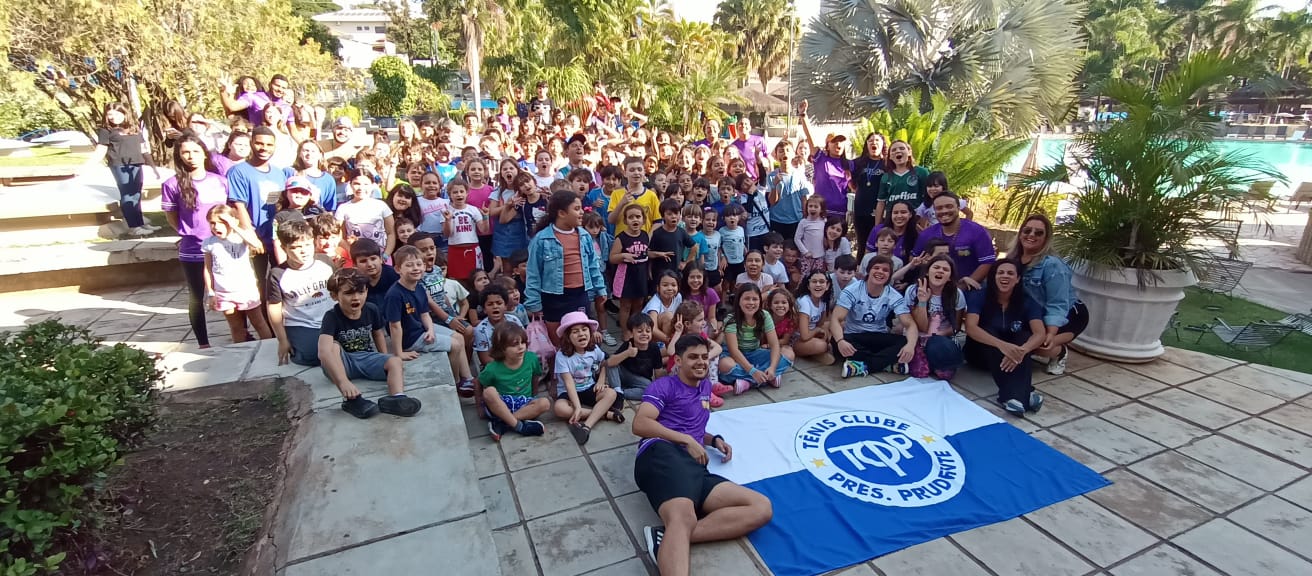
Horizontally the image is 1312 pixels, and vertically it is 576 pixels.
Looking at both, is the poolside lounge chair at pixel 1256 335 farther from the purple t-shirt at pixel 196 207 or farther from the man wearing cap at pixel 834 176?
the purple t-shirt at pixel 196 207

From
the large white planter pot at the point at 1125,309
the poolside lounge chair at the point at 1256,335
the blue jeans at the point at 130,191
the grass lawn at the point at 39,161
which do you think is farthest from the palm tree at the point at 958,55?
the grass lawn at the point at 39,161

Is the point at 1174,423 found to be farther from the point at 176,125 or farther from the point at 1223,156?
the point at 176,125

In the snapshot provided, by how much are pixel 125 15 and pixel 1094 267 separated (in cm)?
1149

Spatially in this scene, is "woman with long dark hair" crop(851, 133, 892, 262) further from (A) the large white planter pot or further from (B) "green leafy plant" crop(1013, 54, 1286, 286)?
(A) the large white planter pot

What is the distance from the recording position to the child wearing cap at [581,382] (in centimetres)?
407

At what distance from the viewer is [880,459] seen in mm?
3740

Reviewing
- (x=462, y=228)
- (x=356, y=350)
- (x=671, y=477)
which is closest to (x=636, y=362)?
(x=671, y=477)

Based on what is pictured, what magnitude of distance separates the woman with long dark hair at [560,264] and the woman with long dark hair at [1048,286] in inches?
128

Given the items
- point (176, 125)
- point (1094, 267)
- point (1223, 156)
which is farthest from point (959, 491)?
point (176, 125)

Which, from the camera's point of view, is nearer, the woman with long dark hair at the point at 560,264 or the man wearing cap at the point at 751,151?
the woman with long dark hair at the point at 560,264

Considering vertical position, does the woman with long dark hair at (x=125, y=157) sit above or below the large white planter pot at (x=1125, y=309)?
above

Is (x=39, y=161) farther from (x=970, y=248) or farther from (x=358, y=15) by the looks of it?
(x=358, y=15)

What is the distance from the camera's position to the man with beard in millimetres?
4680

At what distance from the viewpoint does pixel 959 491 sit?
343 centimetres
